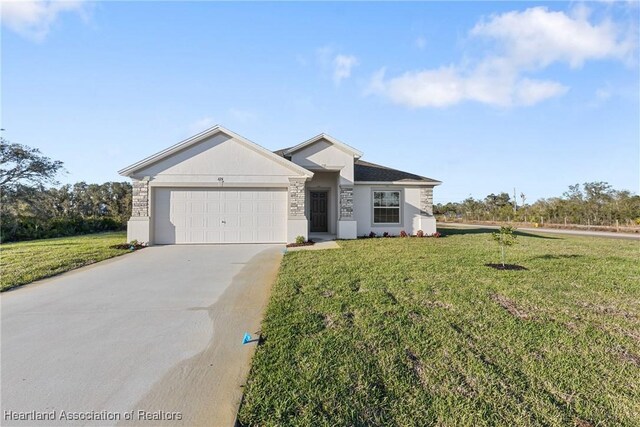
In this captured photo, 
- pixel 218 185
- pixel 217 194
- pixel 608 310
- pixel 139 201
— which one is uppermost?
pixel 218 185

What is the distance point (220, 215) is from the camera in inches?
487

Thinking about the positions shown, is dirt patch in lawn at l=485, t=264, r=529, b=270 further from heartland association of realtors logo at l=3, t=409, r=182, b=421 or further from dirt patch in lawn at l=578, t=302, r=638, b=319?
heartland association of realtors logo at l=3, t=409, r=182, b=421

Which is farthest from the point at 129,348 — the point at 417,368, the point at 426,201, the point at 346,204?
the point at 426,201

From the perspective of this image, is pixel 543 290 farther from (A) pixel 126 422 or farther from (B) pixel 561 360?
(A) pixel 126 422

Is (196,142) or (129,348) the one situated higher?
(196,142)

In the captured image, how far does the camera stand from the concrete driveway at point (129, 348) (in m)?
2.49

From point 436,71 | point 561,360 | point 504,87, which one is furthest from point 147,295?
point 504,87

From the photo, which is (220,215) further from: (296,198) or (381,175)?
(381,175)

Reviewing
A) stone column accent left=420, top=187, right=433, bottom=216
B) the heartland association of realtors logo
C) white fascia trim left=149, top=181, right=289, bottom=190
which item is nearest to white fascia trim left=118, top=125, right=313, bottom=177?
white fascia trim left=149, top=181, right=289, bottom=190

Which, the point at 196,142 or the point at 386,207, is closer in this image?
the point at 196,142

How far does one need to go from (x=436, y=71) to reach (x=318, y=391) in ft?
49.5

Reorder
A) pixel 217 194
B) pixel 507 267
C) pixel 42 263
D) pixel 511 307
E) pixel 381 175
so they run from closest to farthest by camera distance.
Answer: pixel 511 307 < pixel 507 267 < pixel 42 263 < pixel 217 194 < pixel 381 175

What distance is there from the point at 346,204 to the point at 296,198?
2.83 meters

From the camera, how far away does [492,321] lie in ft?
13.3
